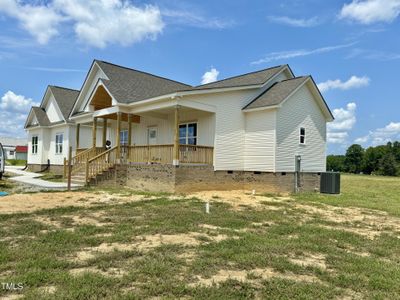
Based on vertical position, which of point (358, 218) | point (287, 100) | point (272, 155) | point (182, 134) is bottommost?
point (358, 218)

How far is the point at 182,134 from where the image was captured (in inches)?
715

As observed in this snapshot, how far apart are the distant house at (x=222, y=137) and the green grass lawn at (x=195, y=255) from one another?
19.8 ft

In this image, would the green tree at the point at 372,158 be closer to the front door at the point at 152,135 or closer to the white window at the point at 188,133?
the front door at the point at 152,135

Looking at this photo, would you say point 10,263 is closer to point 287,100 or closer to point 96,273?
point 96,273

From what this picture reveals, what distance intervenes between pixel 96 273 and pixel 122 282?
49 centimetres

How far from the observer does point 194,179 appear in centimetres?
1489

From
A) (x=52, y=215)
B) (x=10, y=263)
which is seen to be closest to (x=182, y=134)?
(x=52, y=215)

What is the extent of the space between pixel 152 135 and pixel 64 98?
12.1 m

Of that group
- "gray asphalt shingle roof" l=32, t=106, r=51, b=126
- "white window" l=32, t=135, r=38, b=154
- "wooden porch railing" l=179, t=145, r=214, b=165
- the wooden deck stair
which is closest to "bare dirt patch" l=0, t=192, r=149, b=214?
"wooden porch railing" l=179, t=145, r=214, b=165

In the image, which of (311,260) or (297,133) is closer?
(311,260)

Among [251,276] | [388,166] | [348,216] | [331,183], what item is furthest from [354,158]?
[251,276]

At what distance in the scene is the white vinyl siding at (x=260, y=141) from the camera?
15.8m

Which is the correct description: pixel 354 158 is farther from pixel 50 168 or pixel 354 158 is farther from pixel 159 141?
pixel 159 141

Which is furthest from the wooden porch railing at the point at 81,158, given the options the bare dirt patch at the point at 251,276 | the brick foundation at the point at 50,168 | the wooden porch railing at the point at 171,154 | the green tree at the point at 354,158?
the green tree at the point at 354,158
